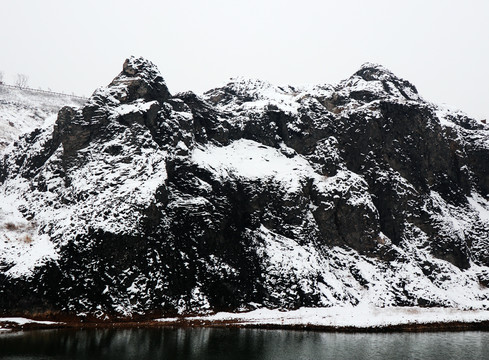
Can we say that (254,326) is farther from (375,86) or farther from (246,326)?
(375,86)

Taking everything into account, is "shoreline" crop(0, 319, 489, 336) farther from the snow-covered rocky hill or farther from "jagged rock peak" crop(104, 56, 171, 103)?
the snow-covered rocky hill

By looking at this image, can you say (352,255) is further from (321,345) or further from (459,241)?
(321,345)

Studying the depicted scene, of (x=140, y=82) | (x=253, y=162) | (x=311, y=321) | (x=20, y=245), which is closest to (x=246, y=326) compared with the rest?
(x=311, y=321)

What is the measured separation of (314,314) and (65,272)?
33.3m

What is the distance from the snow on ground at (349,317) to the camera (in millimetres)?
48500

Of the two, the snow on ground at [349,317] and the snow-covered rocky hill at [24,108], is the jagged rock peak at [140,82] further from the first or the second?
Answer: the snow on ground at [349,317]

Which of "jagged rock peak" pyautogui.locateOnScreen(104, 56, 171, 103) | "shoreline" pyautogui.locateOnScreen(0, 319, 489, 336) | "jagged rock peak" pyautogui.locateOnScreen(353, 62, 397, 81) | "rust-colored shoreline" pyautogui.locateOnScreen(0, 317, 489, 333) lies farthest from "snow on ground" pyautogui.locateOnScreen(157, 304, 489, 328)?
"jagged rock peak" pyautogui.locateOnScreen(353, 62, 397, 81)

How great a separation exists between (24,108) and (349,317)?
114 m

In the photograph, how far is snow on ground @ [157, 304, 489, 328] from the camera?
48500 millimetres

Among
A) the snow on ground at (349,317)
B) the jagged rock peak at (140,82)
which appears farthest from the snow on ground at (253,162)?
the snow on ground at (349,317)

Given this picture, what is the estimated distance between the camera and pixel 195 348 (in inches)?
1346

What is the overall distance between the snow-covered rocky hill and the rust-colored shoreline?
60.1 meters

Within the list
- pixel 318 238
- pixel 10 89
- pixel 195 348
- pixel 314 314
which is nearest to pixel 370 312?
pixel 314 314

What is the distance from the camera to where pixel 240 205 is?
65688mm
